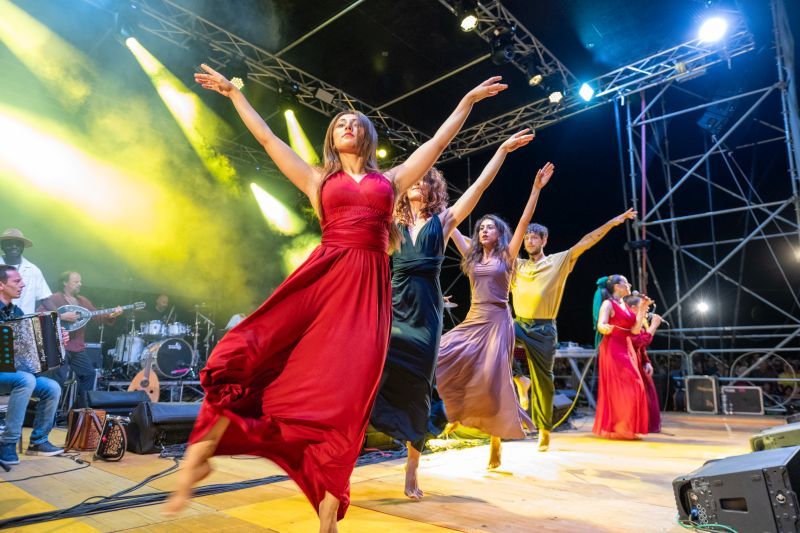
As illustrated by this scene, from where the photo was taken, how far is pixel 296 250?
14117 millimetres

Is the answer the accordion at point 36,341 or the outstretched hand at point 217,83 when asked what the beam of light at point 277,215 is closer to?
the accordion at point 36,341

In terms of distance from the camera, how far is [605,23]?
8.39 metres

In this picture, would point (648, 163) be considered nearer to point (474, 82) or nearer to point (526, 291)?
point (474, 82)

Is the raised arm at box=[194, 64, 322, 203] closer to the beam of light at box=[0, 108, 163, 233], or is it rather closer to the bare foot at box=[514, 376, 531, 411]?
the bare foot at box=[514, 376, 531, 411]

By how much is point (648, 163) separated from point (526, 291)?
7.85 metres

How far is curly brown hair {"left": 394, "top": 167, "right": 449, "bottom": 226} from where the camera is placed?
3.42 metres

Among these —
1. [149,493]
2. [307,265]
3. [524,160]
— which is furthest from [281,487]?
[524,160]

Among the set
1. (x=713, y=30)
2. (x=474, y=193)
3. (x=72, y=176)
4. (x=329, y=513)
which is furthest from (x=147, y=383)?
(x=713, y=30)

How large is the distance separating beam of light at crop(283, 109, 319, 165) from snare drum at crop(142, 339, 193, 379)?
16.6ft

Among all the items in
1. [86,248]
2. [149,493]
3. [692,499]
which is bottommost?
[149,493]

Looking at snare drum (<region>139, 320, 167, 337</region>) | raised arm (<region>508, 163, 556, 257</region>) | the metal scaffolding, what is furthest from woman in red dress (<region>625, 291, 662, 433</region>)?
snare drum (<region>139, 320, 167, 337</region>)

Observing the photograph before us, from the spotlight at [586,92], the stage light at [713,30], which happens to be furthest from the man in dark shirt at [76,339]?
the stage light at [713,30]

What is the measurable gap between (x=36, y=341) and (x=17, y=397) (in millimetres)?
506

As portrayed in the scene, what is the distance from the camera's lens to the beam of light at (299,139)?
11085mm
